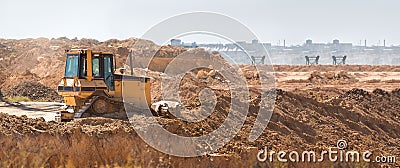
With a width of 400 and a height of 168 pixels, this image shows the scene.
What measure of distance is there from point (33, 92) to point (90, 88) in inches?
490

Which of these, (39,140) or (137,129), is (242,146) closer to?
(137,129)

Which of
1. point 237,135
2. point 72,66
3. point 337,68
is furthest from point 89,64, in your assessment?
point 337,68

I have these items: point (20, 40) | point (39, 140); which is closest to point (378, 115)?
point (39, 140)

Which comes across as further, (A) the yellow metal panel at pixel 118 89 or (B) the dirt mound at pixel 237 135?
(A) the yellow metal panel at pixel 118 89

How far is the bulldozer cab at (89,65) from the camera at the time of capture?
38.5 feet

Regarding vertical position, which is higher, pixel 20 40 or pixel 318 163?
pixel 20 40

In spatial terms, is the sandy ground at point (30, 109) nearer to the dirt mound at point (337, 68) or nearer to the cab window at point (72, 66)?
the cab window at point (72, 66)

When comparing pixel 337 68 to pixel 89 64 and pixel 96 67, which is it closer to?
pixel 96 67

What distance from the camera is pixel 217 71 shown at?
1101 inches

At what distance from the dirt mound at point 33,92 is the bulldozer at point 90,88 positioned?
1120 centimetres

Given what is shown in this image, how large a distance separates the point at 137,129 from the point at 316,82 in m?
21.6

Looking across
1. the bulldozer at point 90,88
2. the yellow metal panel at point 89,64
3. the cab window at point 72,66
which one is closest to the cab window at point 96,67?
the bulldozer at point 90,88

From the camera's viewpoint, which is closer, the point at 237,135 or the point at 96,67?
the point at 96,67

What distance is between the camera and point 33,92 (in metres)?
23.3
